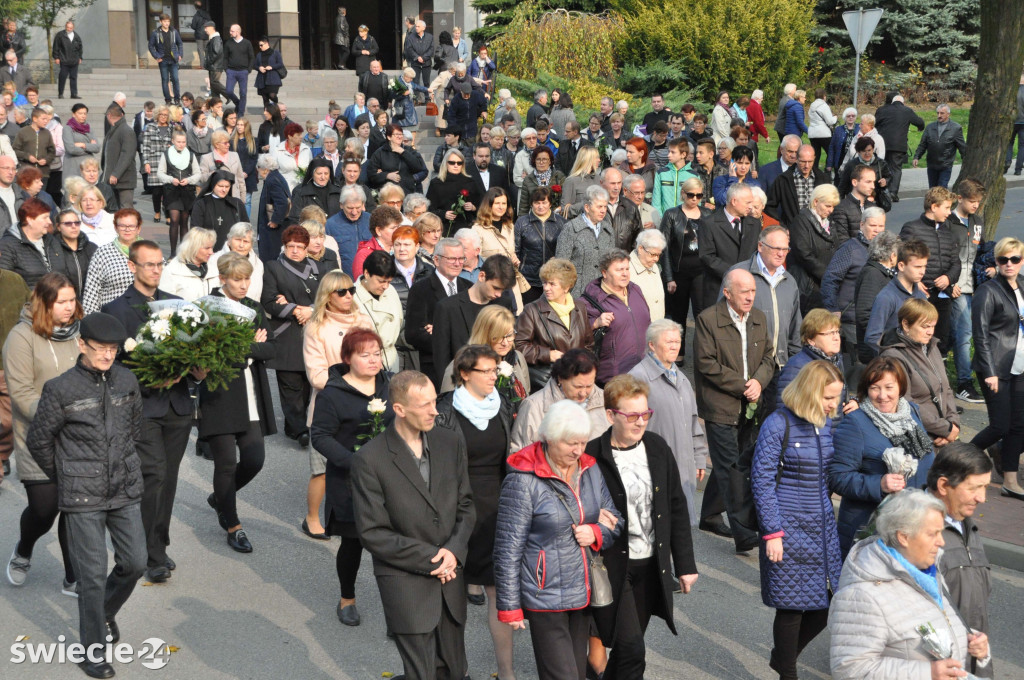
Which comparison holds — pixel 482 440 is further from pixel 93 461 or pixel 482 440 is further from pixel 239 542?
pixel 239 542

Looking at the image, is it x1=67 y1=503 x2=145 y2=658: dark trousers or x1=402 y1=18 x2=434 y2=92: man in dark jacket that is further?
x1=402 y1=18 x2=434 y2=92: man in dark jacket

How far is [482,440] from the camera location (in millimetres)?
6637

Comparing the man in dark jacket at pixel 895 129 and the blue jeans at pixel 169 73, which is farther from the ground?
the blue jeans at pixel 169 73

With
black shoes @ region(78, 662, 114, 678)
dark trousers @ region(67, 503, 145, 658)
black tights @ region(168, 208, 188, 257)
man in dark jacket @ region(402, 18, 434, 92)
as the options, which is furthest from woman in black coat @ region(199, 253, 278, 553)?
man in dark jacket @ region(402, 18, 434, 92)

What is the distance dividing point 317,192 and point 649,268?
5.26 m

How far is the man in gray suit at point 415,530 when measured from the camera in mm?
5750

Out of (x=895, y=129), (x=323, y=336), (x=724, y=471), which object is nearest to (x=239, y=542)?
(x=323, y=336)

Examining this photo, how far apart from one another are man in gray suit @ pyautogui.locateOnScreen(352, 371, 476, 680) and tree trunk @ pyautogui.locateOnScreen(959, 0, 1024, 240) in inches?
386

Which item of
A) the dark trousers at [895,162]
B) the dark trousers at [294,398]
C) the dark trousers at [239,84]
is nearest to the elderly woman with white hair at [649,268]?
the dark trousers at [294,398]

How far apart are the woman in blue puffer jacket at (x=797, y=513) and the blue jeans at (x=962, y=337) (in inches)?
187

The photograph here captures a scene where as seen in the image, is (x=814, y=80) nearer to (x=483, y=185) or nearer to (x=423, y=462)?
(x=483, y=185)

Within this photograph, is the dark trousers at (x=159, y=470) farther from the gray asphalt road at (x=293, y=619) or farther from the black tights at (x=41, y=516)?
the black tights at (x=41, y=516)

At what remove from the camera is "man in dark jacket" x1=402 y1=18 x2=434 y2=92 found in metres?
29.3

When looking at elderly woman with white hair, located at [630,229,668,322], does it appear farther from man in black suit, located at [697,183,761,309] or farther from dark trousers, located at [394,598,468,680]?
dark trousers, located at [394,598,468,680]
